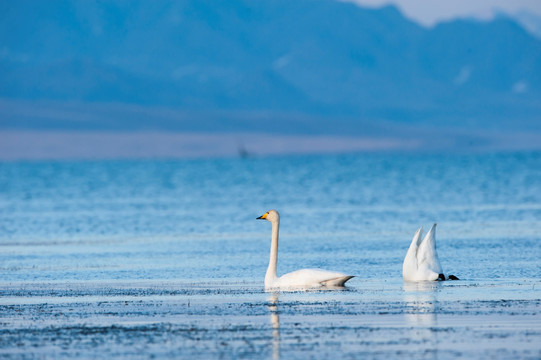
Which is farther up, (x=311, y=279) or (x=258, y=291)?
(x=311, y=279)

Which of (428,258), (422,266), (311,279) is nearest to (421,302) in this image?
(311,279)

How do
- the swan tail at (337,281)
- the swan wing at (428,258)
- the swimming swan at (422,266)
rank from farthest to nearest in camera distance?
the swan wing at (428,258), the swimming swan at (422,266), the swan tail at (337,281)

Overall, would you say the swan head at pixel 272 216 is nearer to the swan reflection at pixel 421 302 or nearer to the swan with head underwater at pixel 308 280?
the swan with head underwater at pixel 308 280

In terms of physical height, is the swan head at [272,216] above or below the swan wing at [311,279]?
above

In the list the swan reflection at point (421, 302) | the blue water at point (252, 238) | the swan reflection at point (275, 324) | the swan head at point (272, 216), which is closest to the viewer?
the swan reflection at point (275, 324)

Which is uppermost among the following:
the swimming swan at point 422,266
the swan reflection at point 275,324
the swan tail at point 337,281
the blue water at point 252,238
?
the blue water at point 252,238

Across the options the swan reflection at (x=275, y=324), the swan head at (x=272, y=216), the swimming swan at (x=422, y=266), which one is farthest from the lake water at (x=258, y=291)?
the swan head at (x=272, y=216)

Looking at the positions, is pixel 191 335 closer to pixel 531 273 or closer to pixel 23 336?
pixel 23 336

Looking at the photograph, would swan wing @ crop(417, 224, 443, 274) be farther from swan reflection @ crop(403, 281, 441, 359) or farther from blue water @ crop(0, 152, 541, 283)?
blue water @ crop(0, 152, 541, 283)

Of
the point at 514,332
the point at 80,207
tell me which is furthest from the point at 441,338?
the point at 80,207

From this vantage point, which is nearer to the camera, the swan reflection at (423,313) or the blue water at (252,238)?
the swan reflection at (423,313)

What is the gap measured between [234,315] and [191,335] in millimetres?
1647

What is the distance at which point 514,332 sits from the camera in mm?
12617

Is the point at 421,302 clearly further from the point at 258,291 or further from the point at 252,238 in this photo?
the point at 252,238
